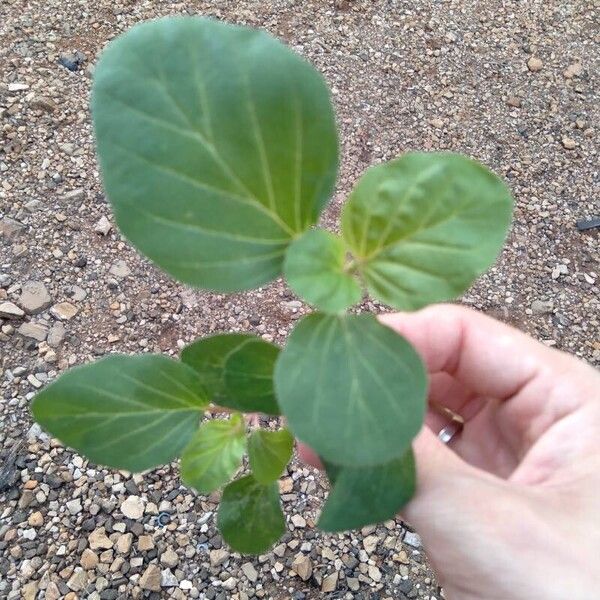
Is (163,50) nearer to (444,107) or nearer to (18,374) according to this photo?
(18,374)

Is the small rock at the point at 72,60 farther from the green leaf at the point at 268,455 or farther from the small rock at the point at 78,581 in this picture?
the green leaf at the point at 268,455

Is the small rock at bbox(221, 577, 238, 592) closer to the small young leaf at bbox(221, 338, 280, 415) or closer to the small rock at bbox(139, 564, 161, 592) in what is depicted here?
the small rock at bbox(139, 564, 161, 592)

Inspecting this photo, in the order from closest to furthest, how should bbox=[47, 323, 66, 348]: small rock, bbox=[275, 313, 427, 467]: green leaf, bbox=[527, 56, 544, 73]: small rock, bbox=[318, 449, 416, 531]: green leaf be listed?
bbox=[275, 313, 427, 467]: green leaf, bbox=[318, 449, 416, 531]: green leaf, bbox=[47, 323, 66, 348]: small rock, bbox=[527, 56, 544, 73]: small rock

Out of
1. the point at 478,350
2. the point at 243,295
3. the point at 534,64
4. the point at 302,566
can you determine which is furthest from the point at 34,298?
the point at 534,64

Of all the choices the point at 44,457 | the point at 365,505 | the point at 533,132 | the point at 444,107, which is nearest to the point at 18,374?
the point at 44,457

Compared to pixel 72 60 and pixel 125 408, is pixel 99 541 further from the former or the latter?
pixel 72 60

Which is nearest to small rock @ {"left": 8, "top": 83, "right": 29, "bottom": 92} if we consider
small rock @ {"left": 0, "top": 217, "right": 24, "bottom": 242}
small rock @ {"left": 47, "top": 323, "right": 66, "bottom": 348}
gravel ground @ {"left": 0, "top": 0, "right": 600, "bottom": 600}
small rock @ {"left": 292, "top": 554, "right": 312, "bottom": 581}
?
gravel ground @ {"left": 0, "top": 0, "right": 600, "bottom": 600}
